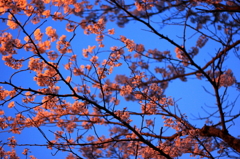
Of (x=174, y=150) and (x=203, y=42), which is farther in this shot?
(x=203, y=42)

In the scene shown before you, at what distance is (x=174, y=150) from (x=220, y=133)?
0.90 meters

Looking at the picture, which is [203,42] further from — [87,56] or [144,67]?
[87,56]

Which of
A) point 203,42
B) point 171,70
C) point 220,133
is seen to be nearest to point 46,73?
point 220,133

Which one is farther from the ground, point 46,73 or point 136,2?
point 136,2

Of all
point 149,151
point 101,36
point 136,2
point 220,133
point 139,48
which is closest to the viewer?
point 220,133

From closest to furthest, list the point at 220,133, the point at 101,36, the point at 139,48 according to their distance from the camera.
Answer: the point at 220,133 → the point at 101,36 → the point at 139,48

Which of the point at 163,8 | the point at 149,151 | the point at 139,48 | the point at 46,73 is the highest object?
the point at 139,48

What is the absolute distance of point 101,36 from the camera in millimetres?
4879

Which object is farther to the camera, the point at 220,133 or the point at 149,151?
the point at 149,151

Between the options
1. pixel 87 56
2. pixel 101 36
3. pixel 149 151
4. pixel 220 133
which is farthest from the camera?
pixel 87 56

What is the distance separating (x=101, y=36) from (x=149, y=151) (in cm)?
281

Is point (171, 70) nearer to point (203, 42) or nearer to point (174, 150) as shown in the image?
point (203, 42)

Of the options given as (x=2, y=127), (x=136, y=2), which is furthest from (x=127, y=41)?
(x=2, y=127)

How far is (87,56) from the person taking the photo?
5621 millimetres
